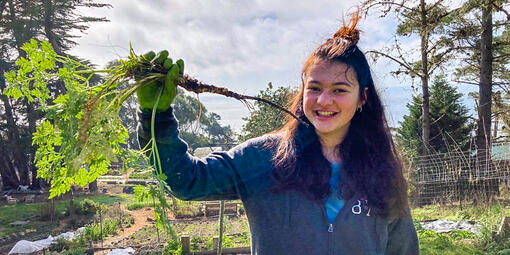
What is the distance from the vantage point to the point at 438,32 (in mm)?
12758

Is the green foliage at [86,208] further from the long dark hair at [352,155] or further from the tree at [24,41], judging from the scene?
the long dark hair at [352,155]

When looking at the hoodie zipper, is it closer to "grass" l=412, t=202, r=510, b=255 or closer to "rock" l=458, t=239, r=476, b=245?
"grass" l=412, t=202, r=510, b=255

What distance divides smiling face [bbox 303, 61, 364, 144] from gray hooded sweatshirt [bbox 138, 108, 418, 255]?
28cm

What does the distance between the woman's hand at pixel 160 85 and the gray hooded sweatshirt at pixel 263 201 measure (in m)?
0.05

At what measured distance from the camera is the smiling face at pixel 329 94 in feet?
4.87

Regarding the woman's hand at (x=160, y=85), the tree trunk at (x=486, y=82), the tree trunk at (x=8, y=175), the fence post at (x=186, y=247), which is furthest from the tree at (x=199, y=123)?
the tree trunk at (x=8, y=175)

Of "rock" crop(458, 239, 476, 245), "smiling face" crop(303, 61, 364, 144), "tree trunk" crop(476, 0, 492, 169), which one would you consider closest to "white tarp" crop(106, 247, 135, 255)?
"rock" crop(458, 239, 476, 245)

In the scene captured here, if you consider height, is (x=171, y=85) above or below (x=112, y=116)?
above

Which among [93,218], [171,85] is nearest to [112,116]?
[171,85]

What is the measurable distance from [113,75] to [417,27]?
44.4 ft

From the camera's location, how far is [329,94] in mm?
1479

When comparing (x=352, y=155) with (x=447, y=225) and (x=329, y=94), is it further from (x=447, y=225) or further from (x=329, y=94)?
(x=447, y=225)

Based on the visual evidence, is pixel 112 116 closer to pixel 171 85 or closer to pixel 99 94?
pixel 99 94

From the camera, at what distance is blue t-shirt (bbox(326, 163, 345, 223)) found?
1.50 m
